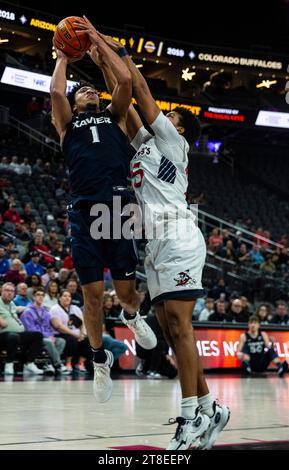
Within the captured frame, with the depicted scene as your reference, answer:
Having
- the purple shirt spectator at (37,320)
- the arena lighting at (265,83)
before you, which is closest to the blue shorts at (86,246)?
the purple shirt spectator at (37,320)

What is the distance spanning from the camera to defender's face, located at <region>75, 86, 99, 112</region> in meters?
5.62

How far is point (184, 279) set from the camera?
502cm

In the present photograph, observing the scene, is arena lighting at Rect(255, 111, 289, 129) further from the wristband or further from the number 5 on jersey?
the number 5 on jersey

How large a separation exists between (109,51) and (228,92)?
101 ft

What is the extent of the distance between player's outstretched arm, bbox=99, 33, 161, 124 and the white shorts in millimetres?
865

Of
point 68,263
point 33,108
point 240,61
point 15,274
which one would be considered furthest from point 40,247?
point 240,61

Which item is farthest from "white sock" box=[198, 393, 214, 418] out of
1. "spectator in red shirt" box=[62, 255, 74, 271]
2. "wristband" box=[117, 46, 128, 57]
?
"spectator in red shirt" box=[62, 255, 74, 271]

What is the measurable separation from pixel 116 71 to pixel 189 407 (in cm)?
237

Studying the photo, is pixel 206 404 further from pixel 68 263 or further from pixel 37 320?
pixel 68 263

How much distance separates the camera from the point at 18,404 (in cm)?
745

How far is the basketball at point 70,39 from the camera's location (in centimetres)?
542

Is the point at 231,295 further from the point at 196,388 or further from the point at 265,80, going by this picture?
the point at 265,80

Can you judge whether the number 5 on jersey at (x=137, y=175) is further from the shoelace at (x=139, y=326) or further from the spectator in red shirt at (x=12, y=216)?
the spectator in red shirt at (x=12, y=216)
